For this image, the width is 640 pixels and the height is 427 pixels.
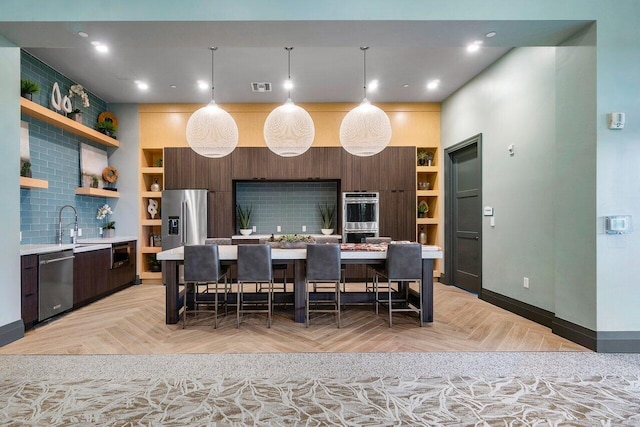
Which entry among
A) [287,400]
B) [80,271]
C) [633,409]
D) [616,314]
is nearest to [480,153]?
[616,314]

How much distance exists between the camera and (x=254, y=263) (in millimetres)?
3844

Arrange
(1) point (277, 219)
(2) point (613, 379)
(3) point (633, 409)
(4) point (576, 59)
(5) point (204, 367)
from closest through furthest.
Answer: (3) point (633, 409), (2) point (613, 379), (5) point (204, 367), (4) point (576, 59), (1) point (277, 219)

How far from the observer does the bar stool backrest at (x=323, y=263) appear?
3.80 m

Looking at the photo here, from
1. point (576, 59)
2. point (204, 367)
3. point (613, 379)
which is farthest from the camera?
point (576, 59)

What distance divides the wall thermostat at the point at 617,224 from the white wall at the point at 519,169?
2.39 feet

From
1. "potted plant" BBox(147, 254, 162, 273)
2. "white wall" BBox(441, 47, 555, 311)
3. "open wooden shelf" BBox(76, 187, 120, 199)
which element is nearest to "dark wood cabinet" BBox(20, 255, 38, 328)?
"open wooden shelf" BBox(76, 187, 120, 199)

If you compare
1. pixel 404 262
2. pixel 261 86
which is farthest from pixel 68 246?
pixel 404 262

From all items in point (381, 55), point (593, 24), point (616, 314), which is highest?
point (381, 55)

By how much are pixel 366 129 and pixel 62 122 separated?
168 inches

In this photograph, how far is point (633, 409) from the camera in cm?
219

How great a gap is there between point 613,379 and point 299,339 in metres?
2.59

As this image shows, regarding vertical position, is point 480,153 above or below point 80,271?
above

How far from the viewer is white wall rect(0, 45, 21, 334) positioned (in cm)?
336

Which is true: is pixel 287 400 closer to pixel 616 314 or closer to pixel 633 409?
pixel 633 409
